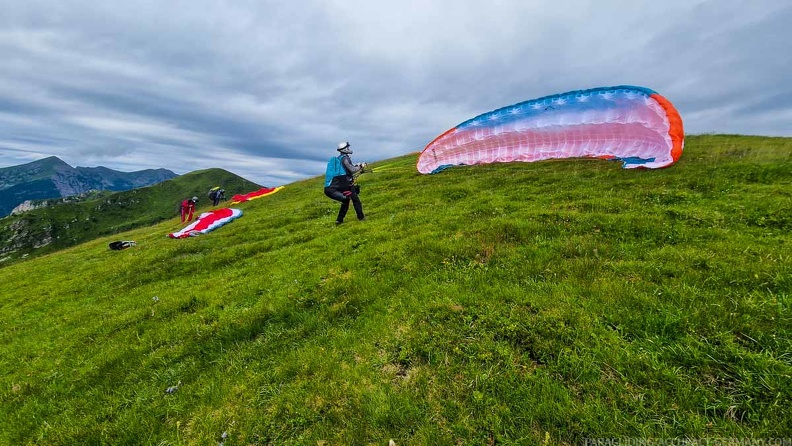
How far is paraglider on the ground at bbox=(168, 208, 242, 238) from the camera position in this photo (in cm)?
2377

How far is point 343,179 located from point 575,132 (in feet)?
53.0

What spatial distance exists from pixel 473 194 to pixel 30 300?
858 inches

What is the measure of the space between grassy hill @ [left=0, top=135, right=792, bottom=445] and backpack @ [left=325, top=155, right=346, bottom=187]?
15.9ft

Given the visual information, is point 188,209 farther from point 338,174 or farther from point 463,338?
point 463,338

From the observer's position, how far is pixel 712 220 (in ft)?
28.7

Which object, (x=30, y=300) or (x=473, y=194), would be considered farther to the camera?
(x=473, y=194)

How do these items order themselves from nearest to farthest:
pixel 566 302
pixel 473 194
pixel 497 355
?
pixel 497 355 → pixel 566 302 → pixel 473 194

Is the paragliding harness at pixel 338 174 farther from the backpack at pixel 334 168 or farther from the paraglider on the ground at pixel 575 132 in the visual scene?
the paraglider on the ground at pixel 575 132

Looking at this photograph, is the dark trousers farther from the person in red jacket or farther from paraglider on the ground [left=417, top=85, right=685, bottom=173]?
the person in red jacket

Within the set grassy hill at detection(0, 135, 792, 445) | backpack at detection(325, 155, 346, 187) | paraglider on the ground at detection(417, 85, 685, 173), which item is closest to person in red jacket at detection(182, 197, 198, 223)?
grassy hill at detection(0, 135, 792, 445)

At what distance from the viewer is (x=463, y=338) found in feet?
18.6

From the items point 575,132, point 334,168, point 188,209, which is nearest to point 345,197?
point 334,168

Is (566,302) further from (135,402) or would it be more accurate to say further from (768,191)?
(768,191)

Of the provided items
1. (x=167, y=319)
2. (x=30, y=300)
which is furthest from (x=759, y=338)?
(x=30, y=300)
